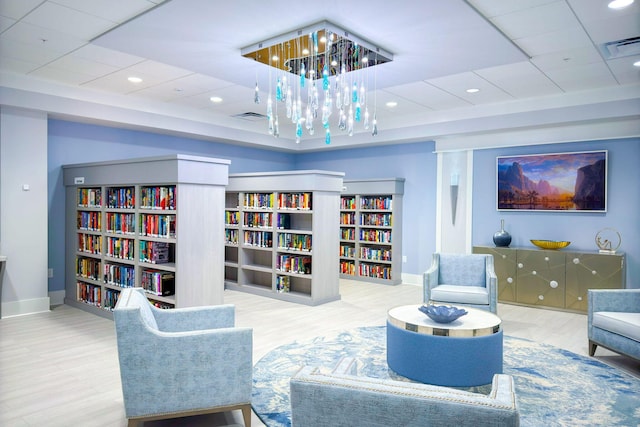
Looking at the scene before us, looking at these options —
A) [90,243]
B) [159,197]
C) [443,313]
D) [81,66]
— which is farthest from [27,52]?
[443,313]

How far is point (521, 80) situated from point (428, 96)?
1.32m

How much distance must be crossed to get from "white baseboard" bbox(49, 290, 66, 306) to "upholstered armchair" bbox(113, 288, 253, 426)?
→ 4463 millimetres

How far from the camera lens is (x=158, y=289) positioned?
4953 millimetres

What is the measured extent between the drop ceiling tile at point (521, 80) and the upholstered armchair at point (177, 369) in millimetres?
4398

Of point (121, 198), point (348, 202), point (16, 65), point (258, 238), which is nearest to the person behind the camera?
point (16, 65)

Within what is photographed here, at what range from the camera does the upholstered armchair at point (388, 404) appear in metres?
1.48

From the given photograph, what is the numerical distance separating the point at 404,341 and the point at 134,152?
5822mm

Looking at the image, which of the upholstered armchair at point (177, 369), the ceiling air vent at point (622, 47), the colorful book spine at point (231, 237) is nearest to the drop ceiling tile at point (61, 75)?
the colorful book spine at point (231, 237)

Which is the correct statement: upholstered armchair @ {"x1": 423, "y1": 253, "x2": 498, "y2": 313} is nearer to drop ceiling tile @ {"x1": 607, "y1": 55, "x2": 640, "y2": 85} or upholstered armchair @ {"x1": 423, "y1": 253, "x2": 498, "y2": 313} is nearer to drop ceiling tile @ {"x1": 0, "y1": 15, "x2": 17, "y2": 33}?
drop ceiling tile @ {"x1": 607, "y1": 55, "x2": 640, "y2": 85}

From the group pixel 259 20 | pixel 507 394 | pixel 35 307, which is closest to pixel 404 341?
pixel 507 394

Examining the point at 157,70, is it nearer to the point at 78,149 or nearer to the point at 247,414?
the point at 78,149

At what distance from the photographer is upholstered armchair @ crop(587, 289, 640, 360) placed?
12.4 ft

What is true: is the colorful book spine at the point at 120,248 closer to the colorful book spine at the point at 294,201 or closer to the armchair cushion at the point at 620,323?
the colorful book spine at the point at 294,201

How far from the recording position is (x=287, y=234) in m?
6.80
